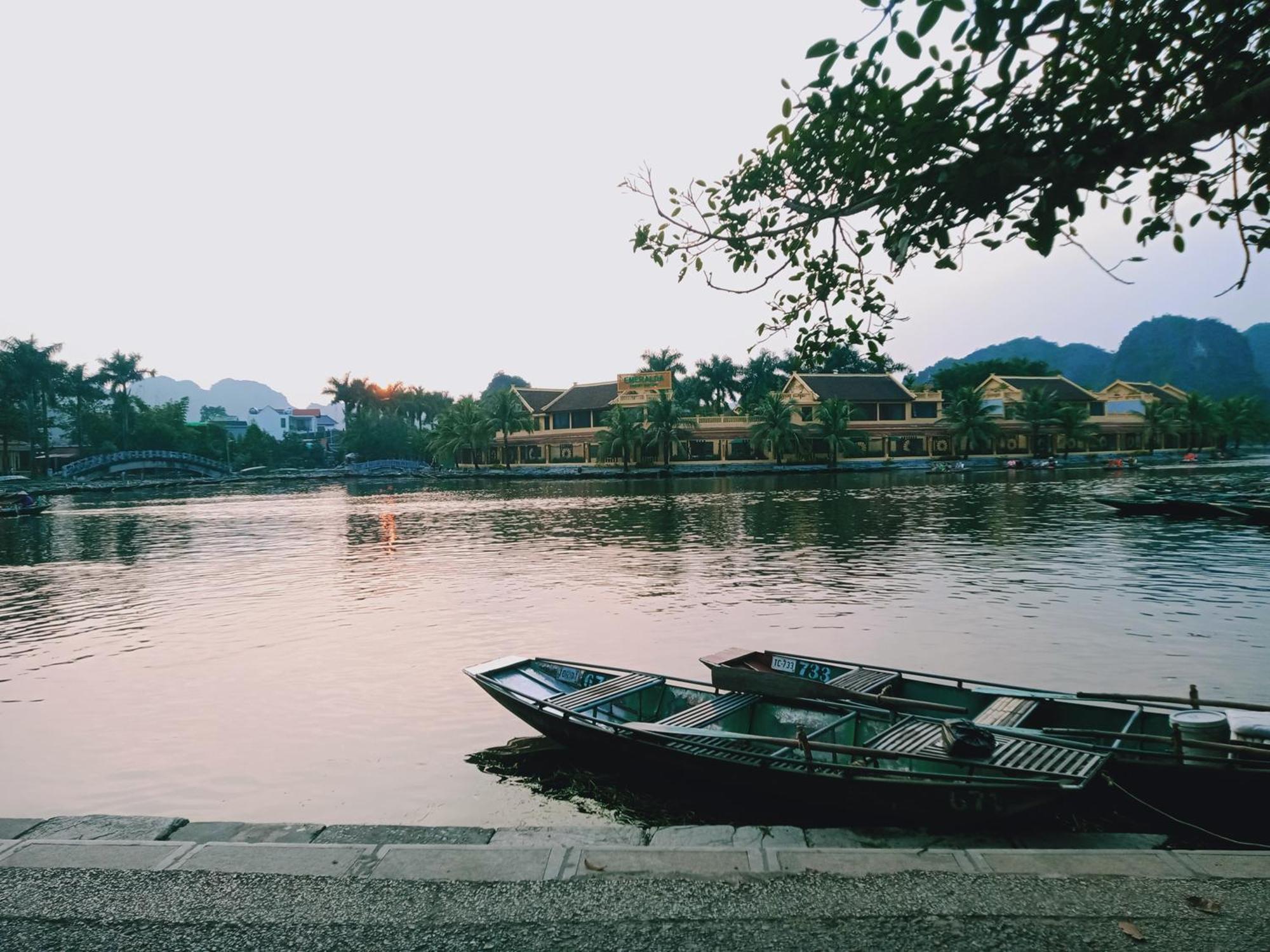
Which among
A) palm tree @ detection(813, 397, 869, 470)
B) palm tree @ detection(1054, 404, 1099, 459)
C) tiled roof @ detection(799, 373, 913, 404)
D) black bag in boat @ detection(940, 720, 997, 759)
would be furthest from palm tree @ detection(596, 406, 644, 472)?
black bag in boat @ detection(940, 720, 997, 759)

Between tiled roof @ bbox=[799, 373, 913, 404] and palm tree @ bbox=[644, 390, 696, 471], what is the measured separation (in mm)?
13128

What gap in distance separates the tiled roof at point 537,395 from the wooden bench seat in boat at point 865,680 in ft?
275

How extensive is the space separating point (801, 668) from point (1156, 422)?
9788 cm

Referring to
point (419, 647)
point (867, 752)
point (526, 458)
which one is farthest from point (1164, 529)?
point (526, 458)

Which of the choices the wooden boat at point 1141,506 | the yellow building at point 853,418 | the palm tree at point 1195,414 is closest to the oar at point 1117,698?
the wooden boat at point 1141,506

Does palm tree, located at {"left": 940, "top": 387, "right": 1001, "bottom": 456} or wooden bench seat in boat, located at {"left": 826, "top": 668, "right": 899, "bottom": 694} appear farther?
palm tree, located at {"left": 940, "top": 387, "right": 1001, "bottom": 456}

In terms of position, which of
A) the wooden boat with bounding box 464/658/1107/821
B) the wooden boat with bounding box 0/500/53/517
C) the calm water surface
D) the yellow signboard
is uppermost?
the yellow signboard

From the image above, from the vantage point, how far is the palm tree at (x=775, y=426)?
78875 mm

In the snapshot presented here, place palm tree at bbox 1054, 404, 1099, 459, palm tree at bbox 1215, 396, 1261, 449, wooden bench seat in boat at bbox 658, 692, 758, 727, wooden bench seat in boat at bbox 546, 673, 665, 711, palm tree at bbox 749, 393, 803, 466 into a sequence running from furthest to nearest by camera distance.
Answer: palm tree at bbox 1215, 396, 1261, 449 → palm tree at bbox 1054, 404, 1099, 459 → palm tree at bbox 749, 393, 803, 466 → wooden bench seat in boat at bbox 546, 673, 665, 711 → wooden bench seat in boat at bbox 658, 692, 758, 727

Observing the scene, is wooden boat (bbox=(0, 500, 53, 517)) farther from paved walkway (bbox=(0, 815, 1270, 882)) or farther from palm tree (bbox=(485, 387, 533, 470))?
paved walkway (bbox=(0, 815, 1270, 882))

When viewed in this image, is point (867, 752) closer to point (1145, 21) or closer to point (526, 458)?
point (1145, 21)

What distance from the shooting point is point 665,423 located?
3142 inches

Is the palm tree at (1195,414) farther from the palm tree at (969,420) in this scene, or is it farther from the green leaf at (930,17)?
the green leaf at (930,17)

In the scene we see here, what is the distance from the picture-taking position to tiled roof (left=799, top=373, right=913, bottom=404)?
85.1 meters
